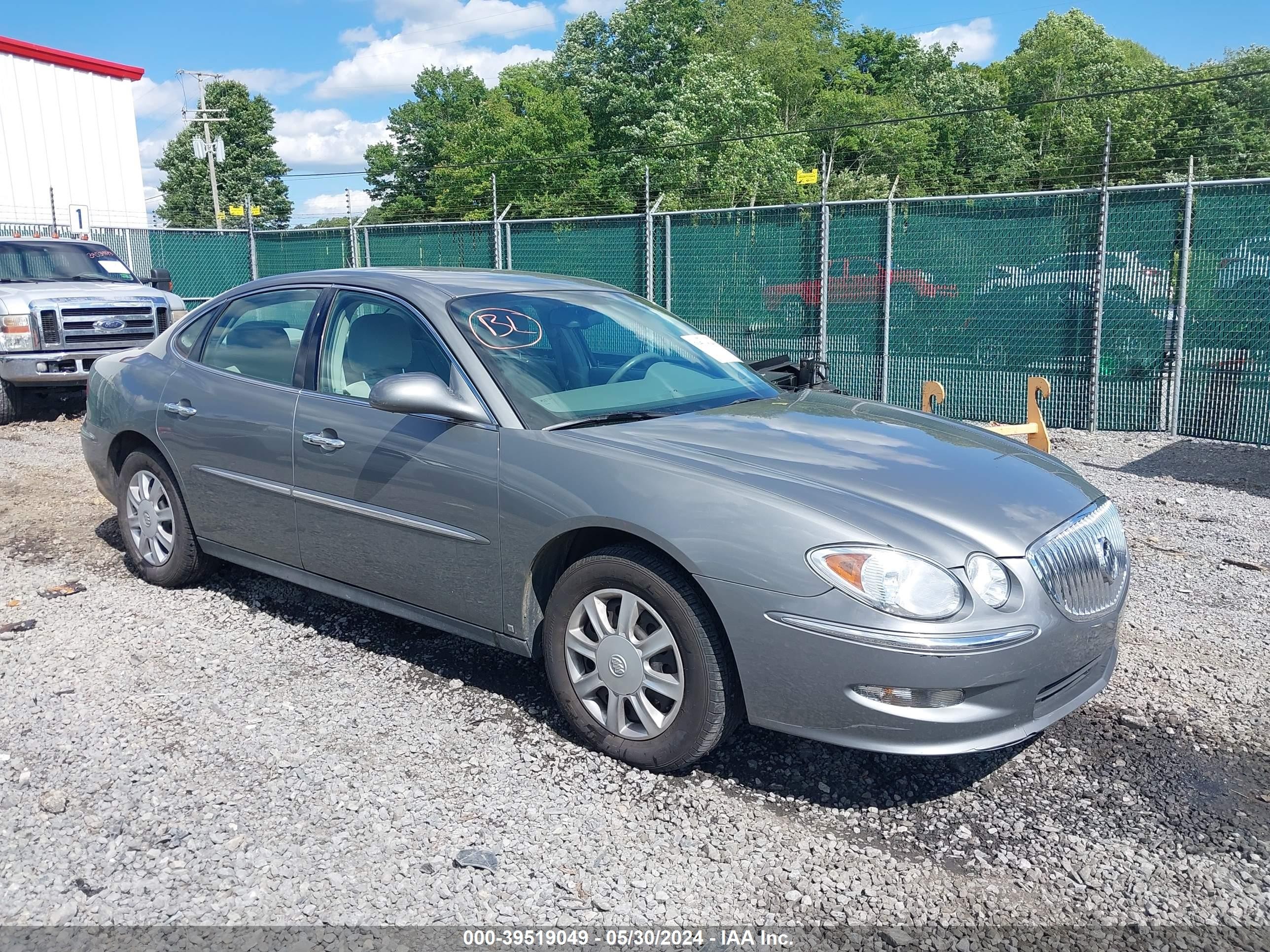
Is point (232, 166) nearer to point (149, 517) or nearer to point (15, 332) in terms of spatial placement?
point (15, 332)

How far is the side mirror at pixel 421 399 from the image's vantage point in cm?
379

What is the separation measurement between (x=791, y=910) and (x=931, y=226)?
9452 millimetres

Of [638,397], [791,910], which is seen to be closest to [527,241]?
[638,397]

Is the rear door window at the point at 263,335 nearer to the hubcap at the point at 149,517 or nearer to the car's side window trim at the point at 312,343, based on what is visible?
the car's side window trim at the point at 312,343

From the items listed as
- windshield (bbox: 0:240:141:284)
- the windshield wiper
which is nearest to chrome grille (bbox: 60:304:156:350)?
windshield (bbox: 0:240:141:284)

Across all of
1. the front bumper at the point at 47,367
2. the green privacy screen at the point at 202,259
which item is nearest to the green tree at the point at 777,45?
the green privacy screen at the point at 202,259

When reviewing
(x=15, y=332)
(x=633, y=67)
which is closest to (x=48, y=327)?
(x=15, y=332)

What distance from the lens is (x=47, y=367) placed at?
1096 cm

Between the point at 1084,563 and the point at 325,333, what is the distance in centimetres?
321

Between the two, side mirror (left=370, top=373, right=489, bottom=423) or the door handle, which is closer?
side mirror (left=370, top=373, right=489, bottom=423)

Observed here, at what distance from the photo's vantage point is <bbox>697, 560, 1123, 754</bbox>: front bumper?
2.96 metres

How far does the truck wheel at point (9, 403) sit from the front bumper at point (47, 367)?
0.36 feet

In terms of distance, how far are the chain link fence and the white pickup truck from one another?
3335 millimetres

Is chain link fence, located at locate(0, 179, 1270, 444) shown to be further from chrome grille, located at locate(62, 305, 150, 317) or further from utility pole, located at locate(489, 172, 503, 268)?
chrome grille, located at locate(62, 305, 150, 317)
